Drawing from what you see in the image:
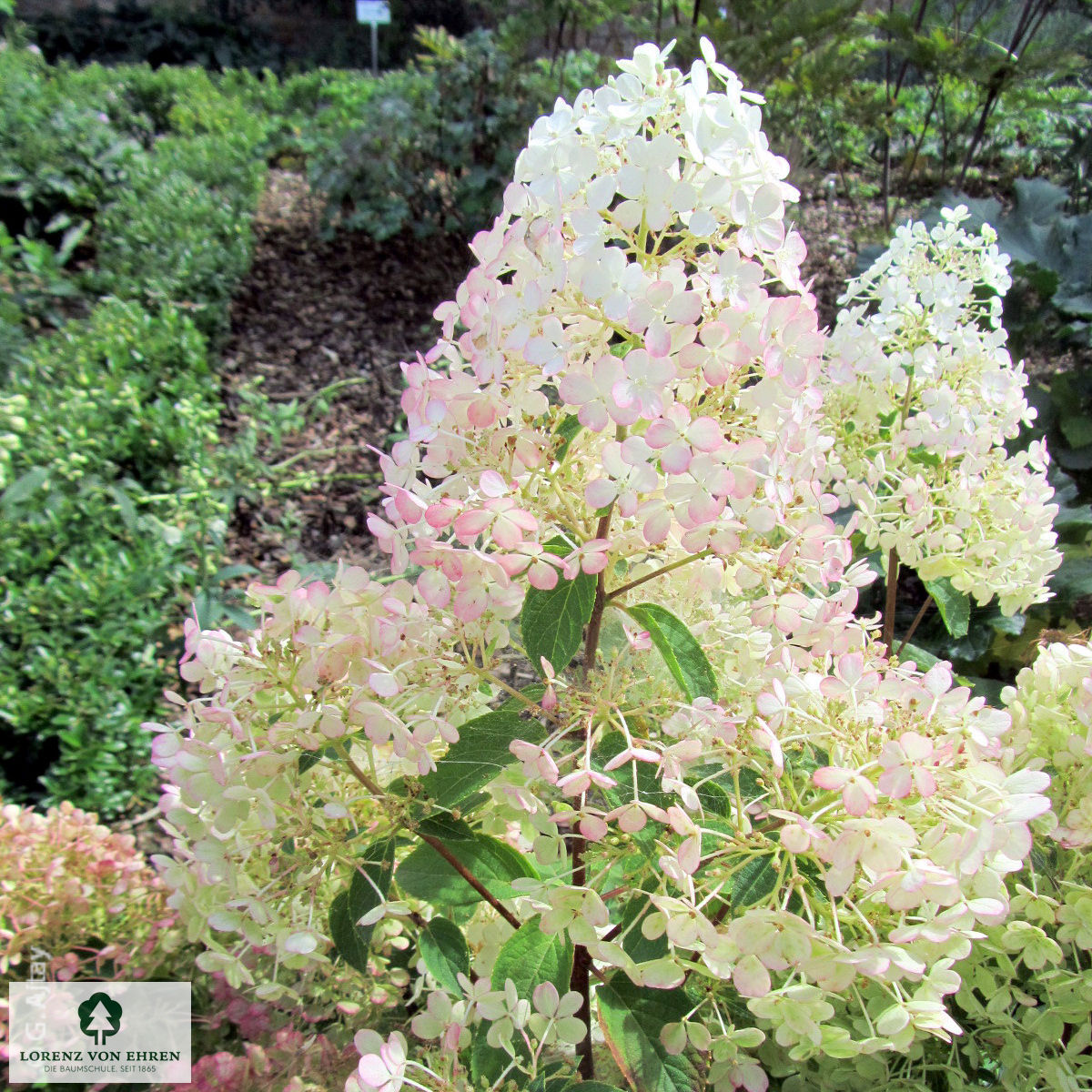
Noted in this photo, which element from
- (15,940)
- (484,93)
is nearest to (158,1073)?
(15,940)

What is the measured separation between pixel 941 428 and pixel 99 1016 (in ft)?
5.15

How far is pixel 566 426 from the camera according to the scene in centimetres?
79

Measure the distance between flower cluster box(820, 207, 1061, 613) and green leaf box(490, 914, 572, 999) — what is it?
0.68 metres

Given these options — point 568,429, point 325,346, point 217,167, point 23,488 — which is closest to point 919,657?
point 568,429

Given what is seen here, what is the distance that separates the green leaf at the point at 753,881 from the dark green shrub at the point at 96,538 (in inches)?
76.3

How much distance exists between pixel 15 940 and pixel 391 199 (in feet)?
15.0

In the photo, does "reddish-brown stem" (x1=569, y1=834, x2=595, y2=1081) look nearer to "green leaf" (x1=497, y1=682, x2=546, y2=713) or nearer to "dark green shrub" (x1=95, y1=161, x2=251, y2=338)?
"green leaf" (x1=497, y1=682, x2=546, y2=713)

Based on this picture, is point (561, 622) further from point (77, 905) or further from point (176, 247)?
point (176, 247)

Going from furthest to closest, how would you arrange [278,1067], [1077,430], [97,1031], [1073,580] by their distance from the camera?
1. [1077,430]
2. [1073,580]
3. [97,1031]
4. [278,1067]

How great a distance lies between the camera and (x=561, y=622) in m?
0.75

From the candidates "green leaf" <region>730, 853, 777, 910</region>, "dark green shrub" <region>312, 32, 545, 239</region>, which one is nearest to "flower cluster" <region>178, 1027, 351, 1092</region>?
"green leaf" <region>730, 853, 777, 910</region>

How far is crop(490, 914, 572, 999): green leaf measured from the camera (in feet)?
2.41

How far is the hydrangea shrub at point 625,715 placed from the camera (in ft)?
2.06

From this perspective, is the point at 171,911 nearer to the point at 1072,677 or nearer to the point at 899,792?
the point at 899,792
